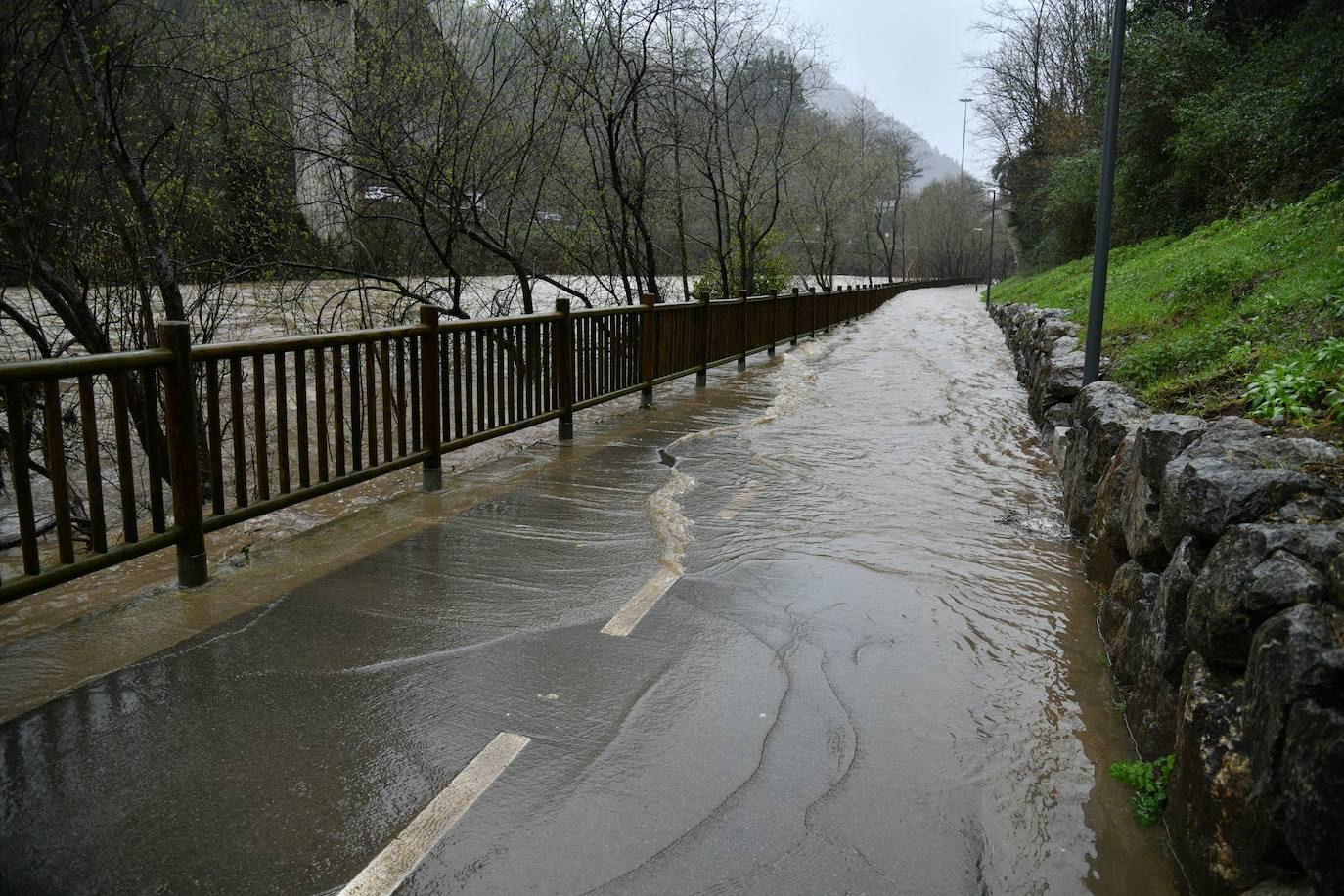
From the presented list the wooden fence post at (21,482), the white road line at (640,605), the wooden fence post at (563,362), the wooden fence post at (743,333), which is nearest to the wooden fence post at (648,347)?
the wooden fence post at (563,362)

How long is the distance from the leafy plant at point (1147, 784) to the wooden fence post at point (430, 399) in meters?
4.90

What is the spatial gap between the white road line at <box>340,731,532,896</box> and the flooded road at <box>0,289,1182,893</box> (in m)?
0.01

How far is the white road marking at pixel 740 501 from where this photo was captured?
652 centimetres

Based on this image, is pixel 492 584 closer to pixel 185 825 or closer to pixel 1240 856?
pixel 185 825

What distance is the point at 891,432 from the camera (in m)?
9.90

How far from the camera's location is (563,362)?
28.4ft

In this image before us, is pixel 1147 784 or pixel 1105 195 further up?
pixel 1105 195

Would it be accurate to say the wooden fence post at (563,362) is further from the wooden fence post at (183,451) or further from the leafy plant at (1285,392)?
the leafy plant at (1285,392)

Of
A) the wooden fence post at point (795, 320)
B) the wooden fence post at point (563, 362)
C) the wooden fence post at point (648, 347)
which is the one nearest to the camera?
the wooden fence post at point (563, 362)

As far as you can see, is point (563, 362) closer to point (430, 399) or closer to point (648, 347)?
point (430, 399)

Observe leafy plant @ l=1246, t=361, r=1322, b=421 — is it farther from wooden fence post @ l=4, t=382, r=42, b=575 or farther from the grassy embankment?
wooden fence post @ l=4, t=382, r=42, b=575

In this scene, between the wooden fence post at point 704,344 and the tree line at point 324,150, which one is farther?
the wooden fence post at point 704,344

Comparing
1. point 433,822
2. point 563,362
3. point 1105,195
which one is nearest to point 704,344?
point 563,362

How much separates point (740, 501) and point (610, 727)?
3.58 metres
